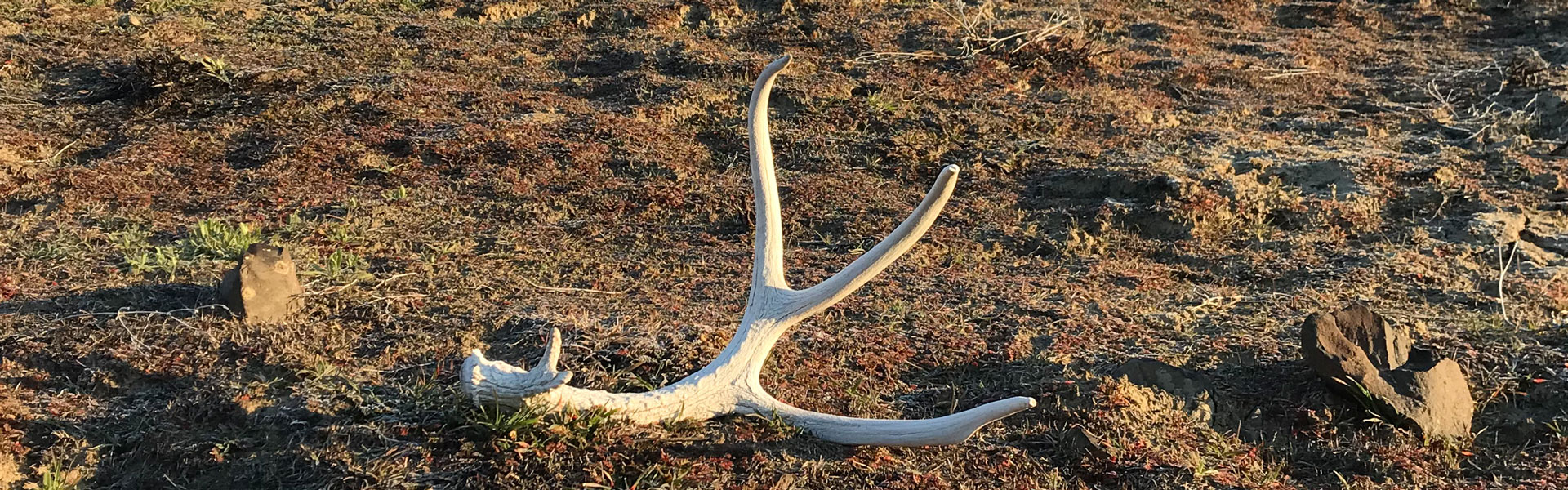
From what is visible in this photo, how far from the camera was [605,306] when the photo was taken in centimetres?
405

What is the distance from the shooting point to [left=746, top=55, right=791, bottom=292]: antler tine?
2.87 m

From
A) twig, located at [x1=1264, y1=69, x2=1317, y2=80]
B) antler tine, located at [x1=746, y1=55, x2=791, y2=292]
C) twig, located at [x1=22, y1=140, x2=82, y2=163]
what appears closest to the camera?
antler tine, located at [x1=746, y1=55, x2=791, y2=292]

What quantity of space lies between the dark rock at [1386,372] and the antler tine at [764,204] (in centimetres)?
194

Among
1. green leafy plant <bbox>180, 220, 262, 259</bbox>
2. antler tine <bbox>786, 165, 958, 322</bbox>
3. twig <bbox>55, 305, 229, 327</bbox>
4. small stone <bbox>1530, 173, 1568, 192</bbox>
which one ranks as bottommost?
small stone <bbox>1530, 173, 1568, 192</bbox>

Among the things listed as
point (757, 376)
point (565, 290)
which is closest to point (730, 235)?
point (565, 290)

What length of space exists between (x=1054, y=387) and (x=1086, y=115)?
13.7ft

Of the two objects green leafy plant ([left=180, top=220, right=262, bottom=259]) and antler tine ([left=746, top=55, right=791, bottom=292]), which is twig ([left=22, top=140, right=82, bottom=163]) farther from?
antler tine ([left=746, top=55, right=791, bottom=292])

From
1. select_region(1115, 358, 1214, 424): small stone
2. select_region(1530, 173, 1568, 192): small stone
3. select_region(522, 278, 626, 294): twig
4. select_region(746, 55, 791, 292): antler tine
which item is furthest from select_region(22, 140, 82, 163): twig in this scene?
select_region(1530, 173, 1568, 192): small stone

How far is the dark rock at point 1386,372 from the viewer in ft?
10.6

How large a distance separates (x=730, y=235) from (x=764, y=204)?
6.60 ft

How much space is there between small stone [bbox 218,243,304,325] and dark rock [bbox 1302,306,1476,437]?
3859 millimetres

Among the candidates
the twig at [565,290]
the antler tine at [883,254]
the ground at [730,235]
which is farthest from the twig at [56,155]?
the antler tine at [883,254]

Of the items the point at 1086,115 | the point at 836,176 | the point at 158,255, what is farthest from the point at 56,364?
the point at 1086,115

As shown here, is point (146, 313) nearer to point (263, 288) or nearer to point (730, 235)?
point (263, 288)
